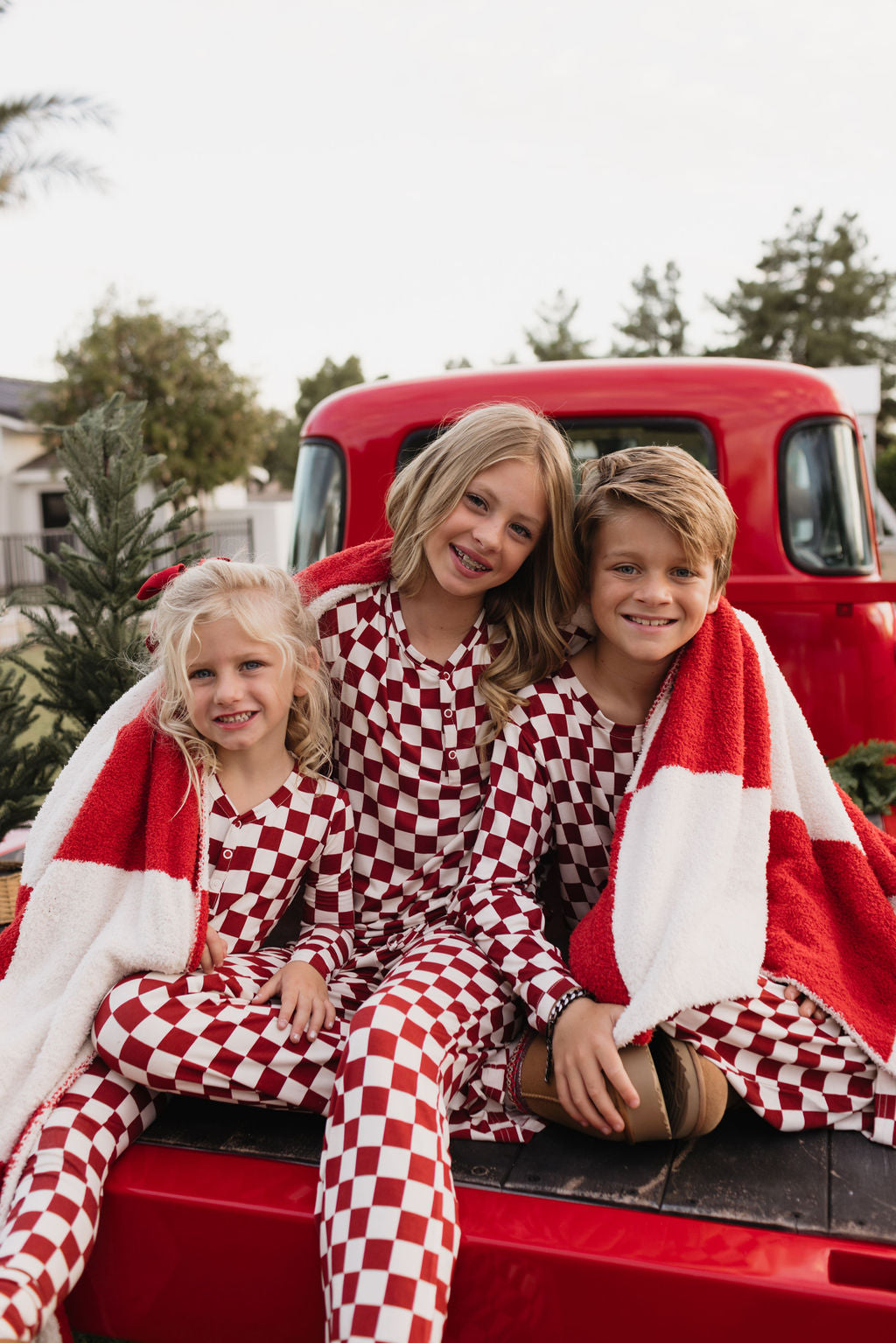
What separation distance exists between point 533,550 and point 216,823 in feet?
2.90

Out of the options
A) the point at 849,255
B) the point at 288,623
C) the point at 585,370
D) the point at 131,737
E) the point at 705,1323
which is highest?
the point at 849,255

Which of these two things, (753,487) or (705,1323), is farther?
(753,487)

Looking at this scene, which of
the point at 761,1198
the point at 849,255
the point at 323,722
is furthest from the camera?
the point at 849,255

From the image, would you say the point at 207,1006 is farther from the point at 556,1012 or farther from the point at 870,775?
the point at 870,775

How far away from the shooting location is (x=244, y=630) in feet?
6.84

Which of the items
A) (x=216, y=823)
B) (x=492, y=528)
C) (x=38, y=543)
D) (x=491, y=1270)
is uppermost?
(x=492, y=528)

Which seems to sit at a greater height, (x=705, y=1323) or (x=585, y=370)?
(x=585, y=370)

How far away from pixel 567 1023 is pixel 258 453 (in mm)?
23885

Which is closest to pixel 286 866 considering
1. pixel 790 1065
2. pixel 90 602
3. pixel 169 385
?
pixel 790 1065

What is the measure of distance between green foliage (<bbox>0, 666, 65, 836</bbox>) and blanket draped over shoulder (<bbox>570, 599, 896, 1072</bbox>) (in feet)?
8.02

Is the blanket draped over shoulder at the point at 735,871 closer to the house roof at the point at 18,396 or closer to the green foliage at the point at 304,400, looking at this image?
the house roof at the point at 18,396

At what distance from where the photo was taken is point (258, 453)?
80.3ft

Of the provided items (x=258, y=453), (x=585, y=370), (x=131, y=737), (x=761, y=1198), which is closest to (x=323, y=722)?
(x=131, y=737)

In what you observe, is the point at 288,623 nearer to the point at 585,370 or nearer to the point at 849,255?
the point at 585,370
